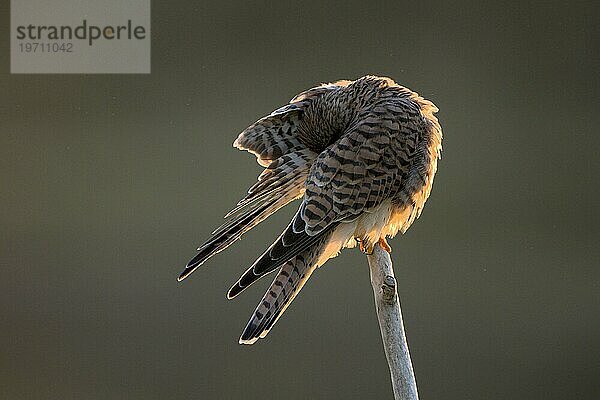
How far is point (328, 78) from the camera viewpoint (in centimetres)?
387

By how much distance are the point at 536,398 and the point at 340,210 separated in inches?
92.4

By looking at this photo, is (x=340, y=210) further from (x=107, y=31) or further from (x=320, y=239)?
(x=107, y=31)

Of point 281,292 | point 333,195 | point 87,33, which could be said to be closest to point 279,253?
point 281,292

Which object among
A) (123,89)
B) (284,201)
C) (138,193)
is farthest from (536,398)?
(284,201)

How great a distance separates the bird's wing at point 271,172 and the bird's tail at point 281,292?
111mm

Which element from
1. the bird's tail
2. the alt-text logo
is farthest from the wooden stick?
the alt-text logo

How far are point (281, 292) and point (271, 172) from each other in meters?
0.36

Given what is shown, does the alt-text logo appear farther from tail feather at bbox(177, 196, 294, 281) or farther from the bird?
tail feather at bbox(177, 196, 294, 281)

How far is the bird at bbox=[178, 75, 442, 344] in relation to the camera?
→ 5.90 ft

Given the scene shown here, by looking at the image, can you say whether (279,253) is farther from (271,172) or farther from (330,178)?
(271,172)

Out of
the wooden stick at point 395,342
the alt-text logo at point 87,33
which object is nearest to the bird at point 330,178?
the wooden stick at point 395,342

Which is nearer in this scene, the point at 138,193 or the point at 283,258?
the point at 283,258

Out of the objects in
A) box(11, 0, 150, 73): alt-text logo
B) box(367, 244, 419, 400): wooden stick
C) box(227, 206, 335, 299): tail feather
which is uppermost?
box(11, 0, 150, 73): alt-text logo

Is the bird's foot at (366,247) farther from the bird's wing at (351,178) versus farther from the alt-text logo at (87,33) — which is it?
the alt-text logo at (87,33)
